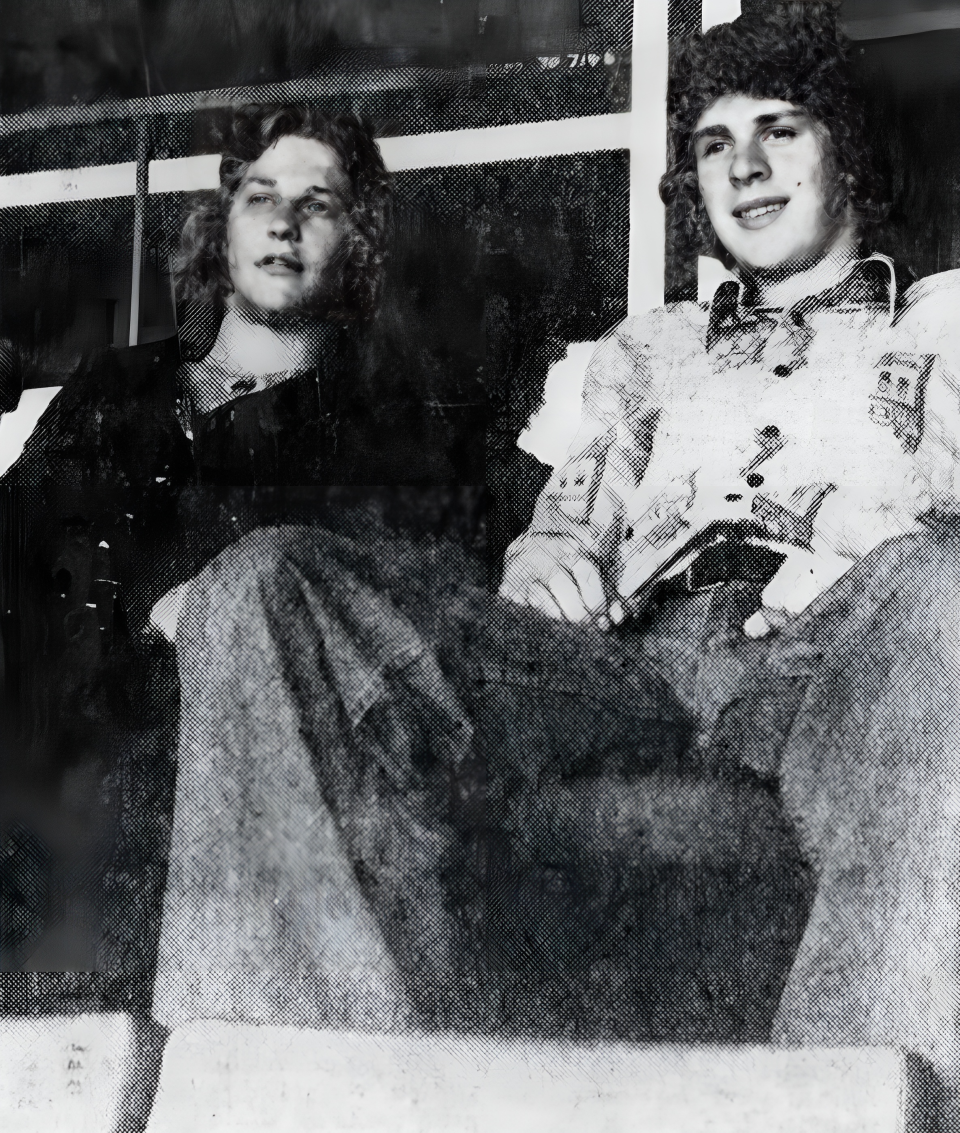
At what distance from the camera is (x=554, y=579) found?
2221 millimetres

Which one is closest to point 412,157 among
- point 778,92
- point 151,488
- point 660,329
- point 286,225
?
point 286,225

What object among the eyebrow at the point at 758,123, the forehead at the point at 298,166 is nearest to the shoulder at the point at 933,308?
the eyebrow at the point at 758,123

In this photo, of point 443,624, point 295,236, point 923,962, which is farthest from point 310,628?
point 923,962

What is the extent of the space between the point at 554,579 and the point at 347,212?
2.94ft

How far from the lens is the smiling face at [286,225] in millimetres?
2352

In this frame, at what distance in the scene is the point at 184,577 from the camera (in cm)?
234

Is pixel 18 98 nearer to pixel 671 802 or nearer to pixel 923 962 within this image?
pixel 671 802

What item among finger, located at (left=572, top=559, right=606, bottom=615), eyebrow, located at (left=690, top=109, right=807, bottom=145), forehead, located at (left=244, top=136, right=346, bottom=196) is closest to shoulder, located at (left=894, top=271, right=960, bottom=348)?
eyebrow, located at (left=690, top=109, right=807, bottom=145)

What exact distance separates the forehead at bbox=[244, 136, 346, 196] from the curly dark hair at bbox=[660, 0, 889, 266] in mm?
698

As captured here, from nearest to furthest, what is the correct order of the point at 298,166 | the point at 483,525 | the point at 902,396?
the point at 902,396
the point at 483,525
the point at 298,166

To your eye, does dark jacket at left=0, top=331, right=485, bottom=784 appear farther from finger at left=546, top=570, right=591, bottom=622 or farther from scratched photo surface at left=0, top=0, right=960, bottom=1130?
finger at left=546, top=570, right=591, bottom=622

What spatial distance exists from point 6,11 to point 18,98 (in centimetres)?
21

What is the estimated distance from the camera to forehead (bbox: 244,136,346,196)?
7.72 feet

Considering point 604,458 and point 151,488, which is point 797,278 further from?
point 151,488
